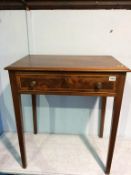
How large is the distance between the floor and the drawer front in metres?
0.60

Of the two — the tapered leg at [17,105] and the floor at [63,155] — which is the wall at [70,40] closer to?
the floor at [63,155]

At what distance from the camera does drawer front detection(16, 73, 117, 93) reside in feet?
3.12

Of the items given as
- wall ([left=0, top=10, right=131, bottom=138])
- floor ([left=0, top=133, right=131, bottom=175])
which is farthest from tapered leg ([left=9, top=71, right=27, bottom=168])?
wall ([left=0, top=10, right=131, bottom=138])

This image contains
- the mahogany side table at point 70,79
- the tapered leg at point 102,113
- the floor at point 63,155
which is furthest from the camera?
the tapered leg at point 102,113

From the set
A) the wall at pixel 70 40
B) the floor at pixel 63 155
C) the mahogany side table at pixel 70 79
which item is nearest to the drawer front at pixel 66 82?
the mahogany side table at pixel 70 79

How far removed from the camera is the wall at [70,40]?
1254 millimetres

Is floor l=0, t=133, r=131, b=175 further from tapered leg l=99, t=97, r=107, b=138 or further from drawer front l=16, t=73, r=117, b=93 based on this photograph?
drawer front l=16, t=73, r=117, b=93

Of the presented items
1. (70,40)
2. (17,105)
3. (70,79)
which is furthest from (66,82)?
(70,40)

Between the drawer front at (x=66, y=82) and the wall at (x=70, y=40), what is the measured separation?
45 cm

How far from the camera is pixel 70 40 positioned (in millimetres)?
1320

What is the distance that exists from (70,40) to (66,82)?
1.58ft

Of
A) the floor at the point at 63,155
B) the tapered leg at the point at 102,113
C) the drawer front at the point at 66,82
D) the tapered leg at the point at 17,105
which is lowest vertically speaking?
the floor at the point at 63,155

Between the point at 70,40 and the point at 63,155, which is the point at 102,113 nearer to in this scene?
the point at 63,155

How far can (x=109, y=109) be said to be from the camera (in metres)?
1.47
